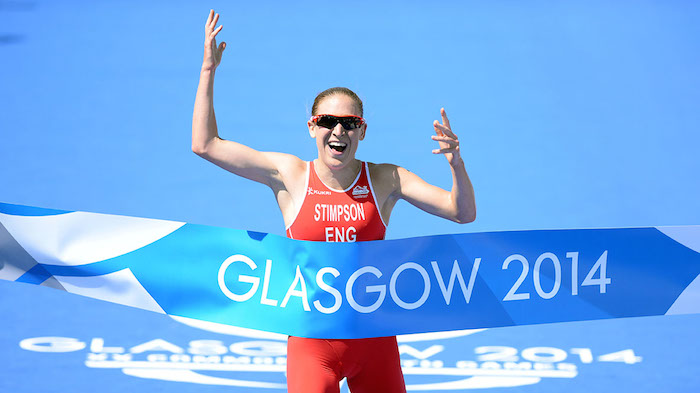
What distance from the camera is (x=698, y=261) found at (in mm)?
4543

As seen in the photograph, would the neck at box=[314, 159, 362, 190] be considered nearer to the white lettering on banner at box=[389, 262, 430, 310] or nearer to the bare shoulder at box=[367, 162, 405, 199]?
the bare shoulder at box=[367, 162, 405, 199]

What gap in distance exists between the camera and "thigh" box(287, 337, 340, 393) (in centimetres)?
403

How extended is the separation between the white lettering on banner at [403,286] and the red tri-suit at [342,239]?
7 cm

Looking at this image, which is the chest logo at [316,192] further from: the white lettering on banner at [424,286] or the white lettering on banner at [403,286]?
the white lettering on banner at [424,286]

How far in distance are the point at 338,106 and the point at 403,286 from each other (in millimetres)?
885

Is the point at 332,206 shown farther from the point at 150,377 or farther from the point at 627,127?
the point at 627,127

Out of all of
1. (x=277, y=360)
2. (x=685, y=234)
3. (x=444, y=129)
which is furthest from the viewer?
(x=277, y=360)

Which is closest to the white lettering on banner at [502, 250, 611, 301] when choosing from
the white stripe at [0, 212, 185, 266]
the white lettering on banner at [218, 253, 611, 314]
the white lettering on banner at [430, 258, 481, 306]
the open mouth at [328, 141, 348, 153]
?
the white lettering on banner at [218, 253, 611, 314]

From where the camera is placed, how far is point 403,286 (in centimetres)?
427

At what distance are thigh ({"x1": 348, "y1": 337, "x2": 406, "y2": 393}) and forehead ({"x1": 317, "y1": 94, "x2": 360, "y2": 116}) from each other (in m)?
1.05

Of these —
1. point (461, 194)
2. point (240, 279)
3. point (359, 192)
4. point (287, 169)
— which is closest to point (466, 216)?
point (461, 194)

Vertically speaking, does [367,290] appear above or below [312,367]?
above

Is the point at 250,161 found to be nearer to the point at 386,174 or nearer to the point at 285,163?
the point at 285,163

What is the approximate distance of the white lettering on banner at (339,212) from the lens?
13.6 feet
